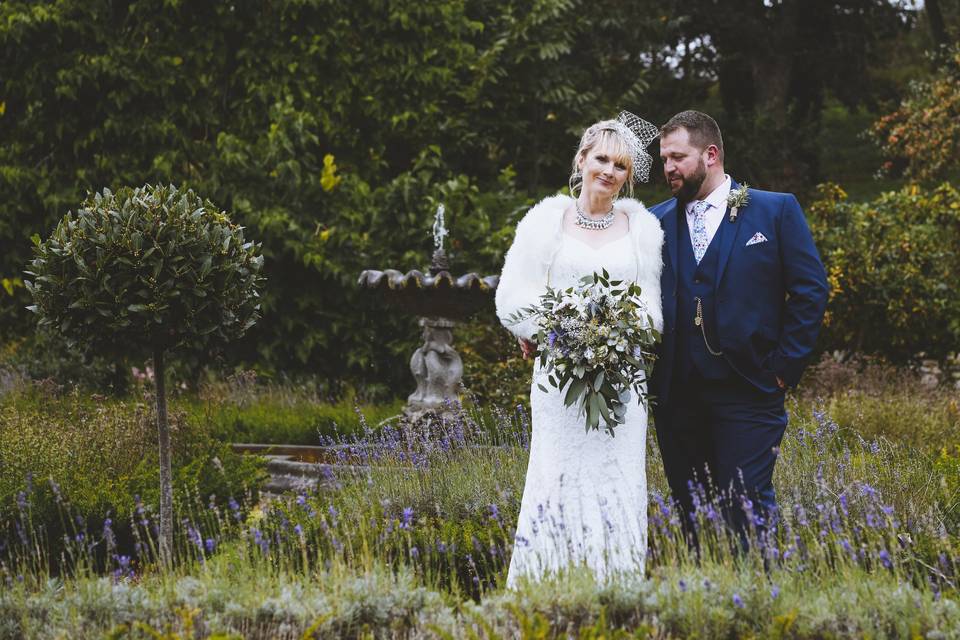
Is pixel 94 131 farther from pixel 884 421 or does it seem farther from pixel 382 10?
pixel 884 421

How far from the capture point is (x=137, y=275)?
15.2ft

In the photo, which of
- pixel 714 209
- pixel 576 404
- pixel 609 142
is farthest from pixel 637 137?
pixel 576 404

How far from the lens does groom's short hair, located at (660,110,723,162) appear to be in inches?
156

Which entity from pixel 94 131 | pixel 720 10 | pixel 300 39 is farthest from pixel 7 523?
pixel 720 10

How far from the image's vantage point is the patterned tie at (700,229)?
4.03 meters

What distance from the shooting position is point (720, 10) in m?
18.1

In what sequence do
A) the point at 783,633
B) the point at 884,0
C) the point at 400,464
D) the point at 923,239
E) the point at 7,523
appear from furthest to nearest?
the point at 884,0
the point at 923,239
the point at 400,464
the point at 7,523
the point at 783,633

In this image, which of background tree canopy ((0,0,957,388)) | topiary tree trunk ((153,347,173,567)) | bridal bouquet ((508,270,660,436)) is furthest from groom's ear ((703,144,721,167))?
background tree canopy ((0,0,957,388))

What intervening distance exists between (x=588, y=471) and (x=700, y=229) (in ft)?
3.50

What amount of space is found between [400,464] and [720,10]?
14.6 meters

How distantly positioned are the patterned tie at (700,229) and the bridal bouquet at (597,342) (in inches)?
13.0

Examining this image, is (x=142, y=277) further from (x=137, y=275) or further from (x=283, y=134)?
(x=283, y=134)

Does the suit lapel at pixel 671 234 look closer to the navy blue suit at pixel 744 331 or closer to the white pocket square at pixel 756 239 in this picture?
the navy blue suit at pixel 744 331

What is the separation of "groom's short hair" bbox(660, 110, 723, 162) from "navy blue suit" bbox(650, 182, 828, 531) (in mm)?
275
